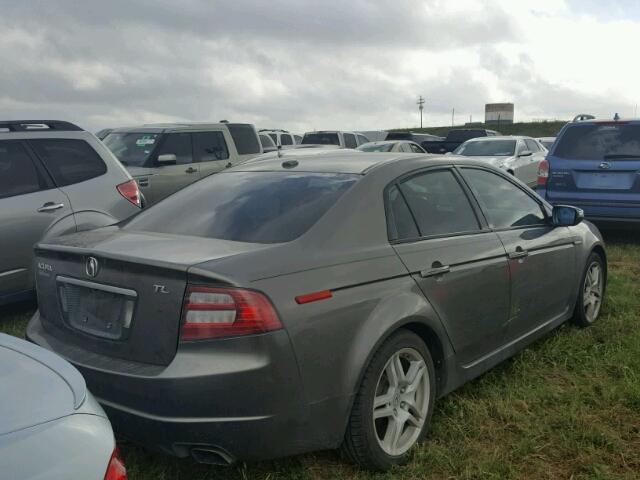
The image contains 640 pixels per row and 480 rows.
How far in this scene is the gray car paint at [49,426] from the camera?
148cm

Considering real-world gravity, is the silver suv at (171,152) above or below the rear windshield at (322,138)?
above

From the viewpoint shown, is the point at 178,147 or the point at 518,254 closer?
the point at 518,254

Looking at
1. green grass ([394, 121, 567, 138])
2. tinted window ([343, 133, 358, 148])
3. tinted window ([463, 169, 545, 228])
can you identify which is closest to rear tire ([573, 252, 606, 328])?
tinted window ([463, 169, 545, 228])

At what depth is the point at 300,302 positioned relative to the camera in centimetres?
261

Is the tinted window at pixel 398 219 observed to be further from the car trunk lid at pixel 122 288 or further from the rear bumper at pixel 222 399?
the rear bumper at pixel 222 399

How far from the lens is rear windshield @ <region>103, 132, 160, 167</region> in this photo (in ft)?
34.1

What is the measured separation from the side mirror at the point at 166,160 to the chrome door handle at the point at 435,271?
7.61 metres

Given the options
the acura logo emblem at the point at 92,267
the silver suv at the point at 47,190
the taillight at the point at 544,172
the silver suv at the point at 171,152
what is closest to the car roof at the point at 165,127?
the silver suv at the point at 171,152

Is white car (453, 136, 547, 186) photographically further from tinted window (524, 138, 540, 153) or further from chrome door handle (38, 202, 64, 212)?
chrome door handle (38, 202, 64, 212)

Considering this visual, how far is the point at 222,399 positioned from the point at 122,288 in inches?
25.8

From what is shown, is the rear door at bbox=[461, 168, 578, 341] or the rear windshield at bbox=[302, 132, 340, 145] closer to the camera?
the rear door at bbox=[461, 168, 578, 341]

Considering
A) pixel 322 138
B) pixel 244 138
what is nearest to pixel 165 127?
pixel 244 138

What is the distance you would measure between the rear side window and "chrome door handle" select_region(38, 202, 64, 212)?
0.76 feet

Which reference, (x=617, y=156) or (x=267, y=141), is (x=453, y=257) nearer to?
(x=617, y=156)
